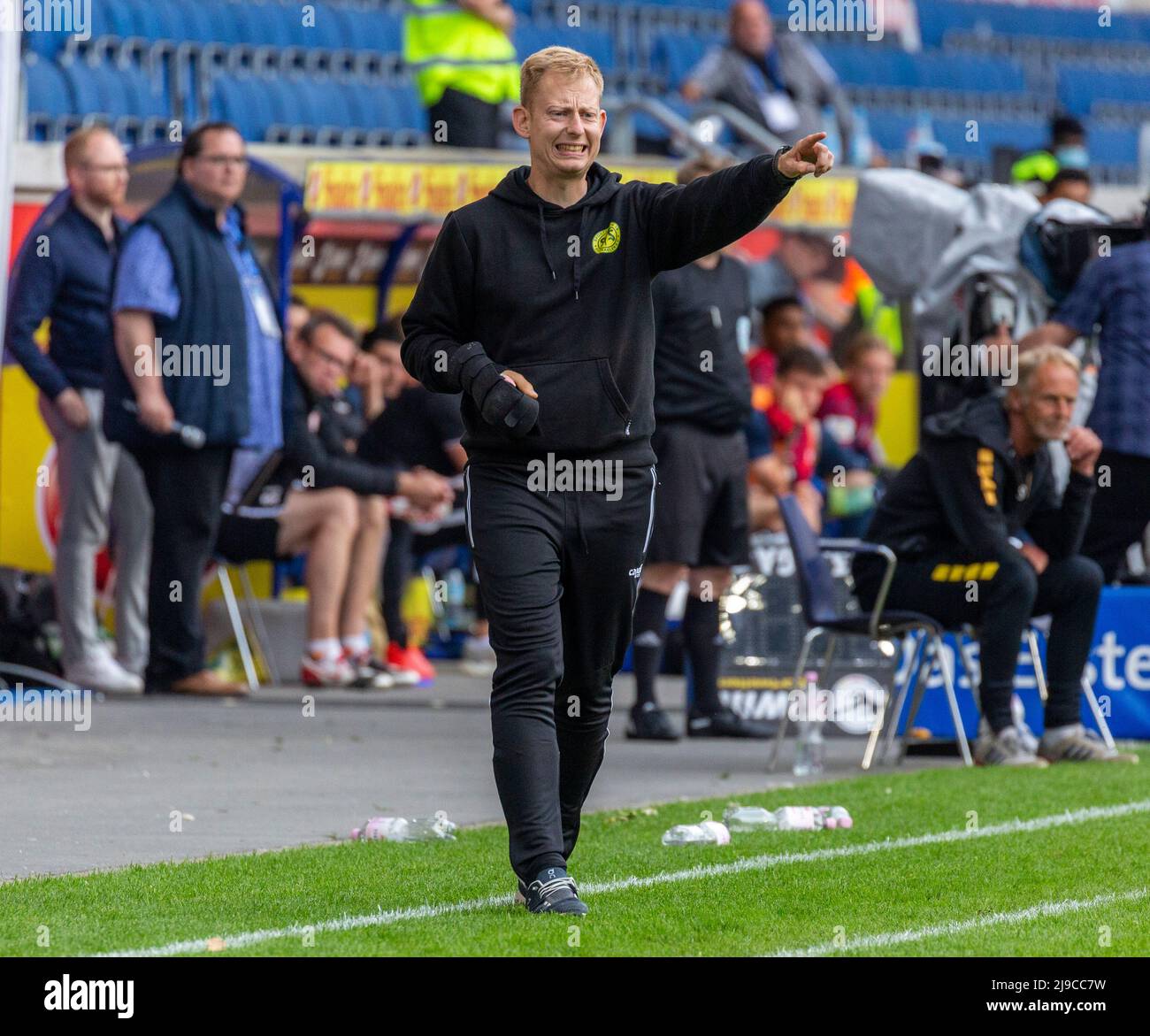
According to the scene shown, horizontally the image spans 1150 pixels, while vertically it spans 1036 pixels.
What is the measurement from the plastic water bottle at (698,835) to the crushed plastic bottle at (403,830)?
71 centimetres

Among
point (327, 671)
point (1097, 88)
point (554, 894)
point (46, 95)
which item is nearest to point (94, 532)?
point (327, 671)

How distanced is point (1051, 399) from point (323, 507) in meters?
4.83

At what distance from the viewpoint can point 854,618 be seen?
9.75 meters

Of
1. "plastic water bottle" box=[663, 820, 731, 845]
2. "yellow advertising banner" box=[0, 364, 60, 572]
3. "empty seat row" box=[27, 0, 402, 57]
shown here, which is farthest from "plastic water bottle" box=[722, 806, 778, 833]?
"empty seat row" box=[27, 0, 402, 57]

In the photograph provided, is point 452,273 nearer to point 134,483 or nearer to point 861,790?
point 861,790

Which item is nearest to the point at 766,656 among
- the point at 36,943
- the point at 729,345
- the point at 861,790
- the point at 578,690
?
the point at 729,345

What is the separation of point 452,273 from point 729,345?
508 cm

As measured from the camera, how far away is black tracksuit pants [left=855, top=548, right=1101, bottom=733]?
948 centimetres

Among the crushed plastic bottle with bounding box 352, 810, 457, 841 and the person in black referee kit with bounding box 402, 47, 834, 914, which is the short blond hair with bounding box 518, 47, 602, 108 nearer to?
the person in black referee kit with bounding box 402, 47, 834, 914

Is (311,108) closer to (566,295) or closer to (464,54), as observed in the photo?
(464,54)

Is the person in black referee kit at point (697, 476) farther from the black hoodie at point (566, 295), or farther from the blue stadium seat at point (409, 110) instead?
the blue stadium seat at point (409, 110)

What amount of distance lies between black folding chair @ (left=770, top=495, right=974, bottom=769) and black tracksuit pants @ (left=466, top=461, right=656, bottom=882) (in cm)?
380

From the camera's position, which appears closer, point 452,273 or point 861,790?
point 452,273
